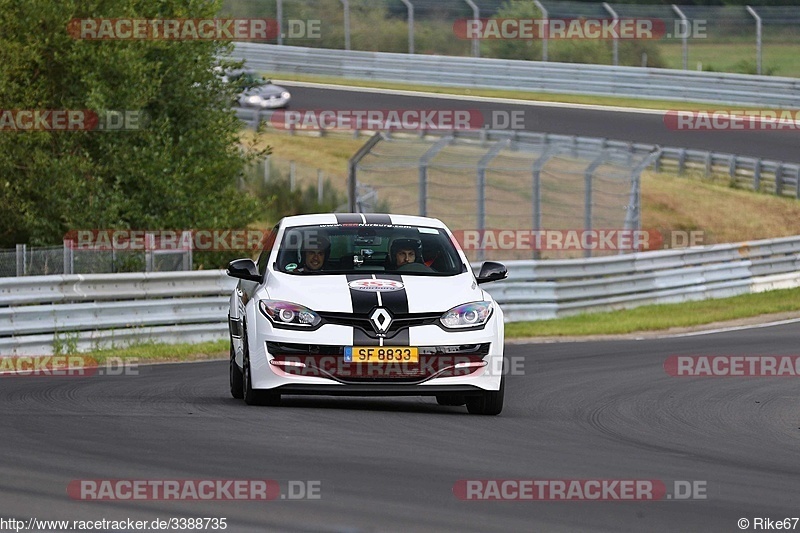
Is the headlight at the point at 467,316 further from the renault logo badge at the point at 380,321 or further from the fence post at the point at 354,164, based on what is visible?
the fence post at the point at 354,164

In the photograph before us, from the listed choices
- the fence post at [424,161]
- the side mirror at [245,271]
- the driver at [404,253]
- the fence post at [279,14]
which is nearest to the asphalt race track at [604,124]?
the fence post at [279,14]

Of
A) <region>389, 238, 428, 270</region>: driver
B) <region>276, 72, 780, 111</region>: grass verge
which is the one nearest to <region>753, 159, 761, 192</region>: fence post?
<region>276, 72, 780, 111</region>: grass verge

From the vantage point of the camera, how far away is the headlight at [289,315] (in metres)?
10.3

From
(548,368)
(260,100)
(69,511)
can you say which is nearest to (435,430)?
(69,511)

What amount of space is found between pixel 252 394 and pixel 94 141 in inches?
545

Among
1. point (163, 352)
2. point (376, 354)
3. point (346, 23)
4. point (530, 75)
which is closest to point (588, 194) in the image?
point (163, 352)

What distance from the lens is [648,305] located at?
23641 mm

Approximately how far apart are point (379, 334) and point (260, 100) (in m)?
31.1

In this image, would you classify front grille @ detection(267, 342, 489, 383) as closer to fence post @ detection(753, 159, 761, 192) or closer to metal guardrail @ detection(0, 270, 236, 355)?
metal guardrail @ detection(0, 270, 236, 355)

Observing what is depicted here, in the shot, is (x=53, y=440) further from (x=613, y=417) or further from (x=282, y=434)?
(x=613, y=417)

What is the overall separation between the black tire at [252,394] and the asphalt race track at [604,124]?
90.5ft

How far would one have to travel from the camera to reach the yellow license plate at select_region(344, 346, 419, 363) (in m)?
→ 10.2

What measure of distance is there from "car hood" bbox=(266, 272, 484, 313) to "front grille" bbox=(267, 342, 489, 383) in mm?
296

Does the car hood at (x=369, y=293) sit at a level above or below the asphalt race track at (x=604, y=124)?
above
